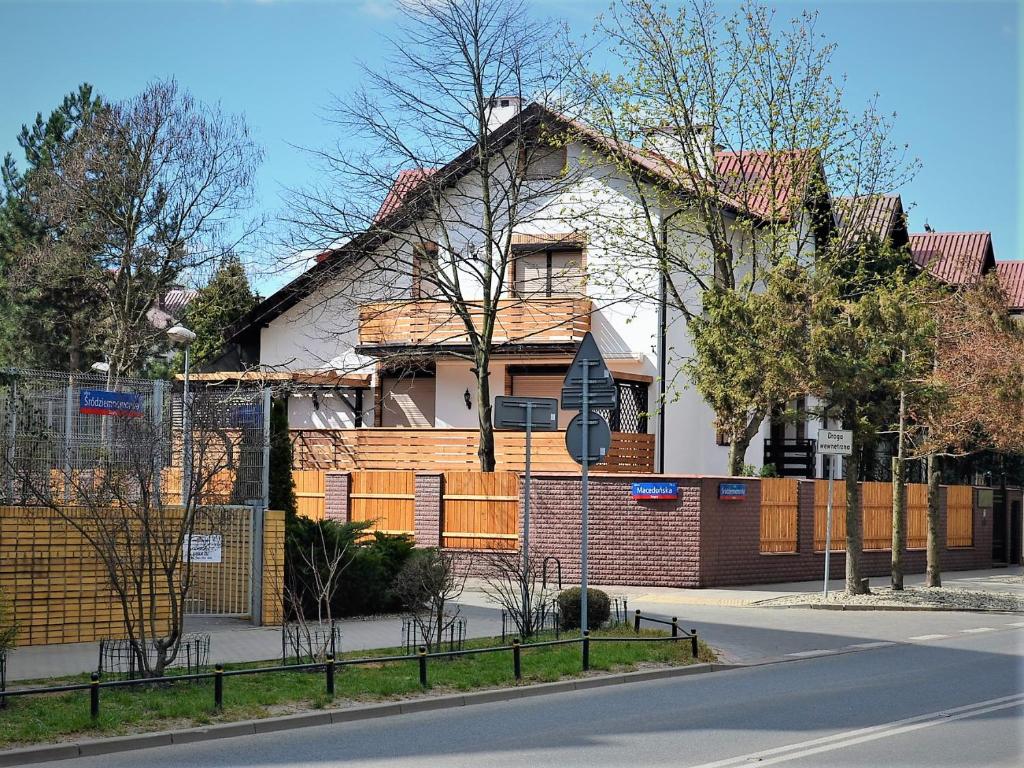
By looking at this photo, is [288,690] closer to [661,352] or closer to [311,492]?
[311,492]

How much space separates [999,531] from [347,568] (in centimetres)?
2593

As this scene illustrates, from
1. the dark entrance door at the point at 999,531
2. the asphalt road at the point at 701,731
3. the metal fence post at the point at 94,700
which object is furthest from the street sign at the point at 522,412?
the dark entrance door at the point at 999,531

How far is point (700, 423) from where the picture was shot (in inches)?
1444

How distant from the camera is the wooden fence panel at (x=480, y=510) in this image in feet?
92.3

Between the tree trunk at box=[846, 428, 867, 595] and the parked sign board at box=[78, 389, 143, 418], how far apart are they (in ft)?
43.4

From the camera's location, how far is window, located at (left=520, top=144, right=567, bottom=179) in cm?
3294

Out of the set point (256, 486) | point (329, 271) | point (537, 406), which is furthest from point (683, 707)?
point (329, 271)

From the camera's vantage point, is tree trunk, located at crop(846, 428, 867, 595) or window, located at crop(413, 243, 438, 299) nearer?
tree trunk, located at crop(846, 428, 867, 595)

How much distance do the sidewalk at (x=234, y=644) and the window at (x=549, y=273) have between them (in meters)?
16.2

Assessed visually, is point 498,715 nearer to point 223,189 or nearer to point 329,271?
point 329,271

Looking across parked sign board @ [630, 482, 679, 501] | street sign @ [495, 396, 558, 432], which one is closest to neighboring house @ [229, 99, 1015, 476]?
parked sign board @ [630, 482, 679, 501]

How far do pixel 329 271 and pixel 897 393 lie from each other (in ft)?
54.3

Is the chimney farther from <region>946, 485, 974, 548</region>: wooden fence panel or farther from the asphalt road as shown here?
the asphalt road

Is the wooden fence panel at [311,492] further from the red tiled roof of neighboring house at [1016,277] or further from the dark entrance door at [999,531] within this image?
the red tiled roof of neighboring house at [1016,277]
